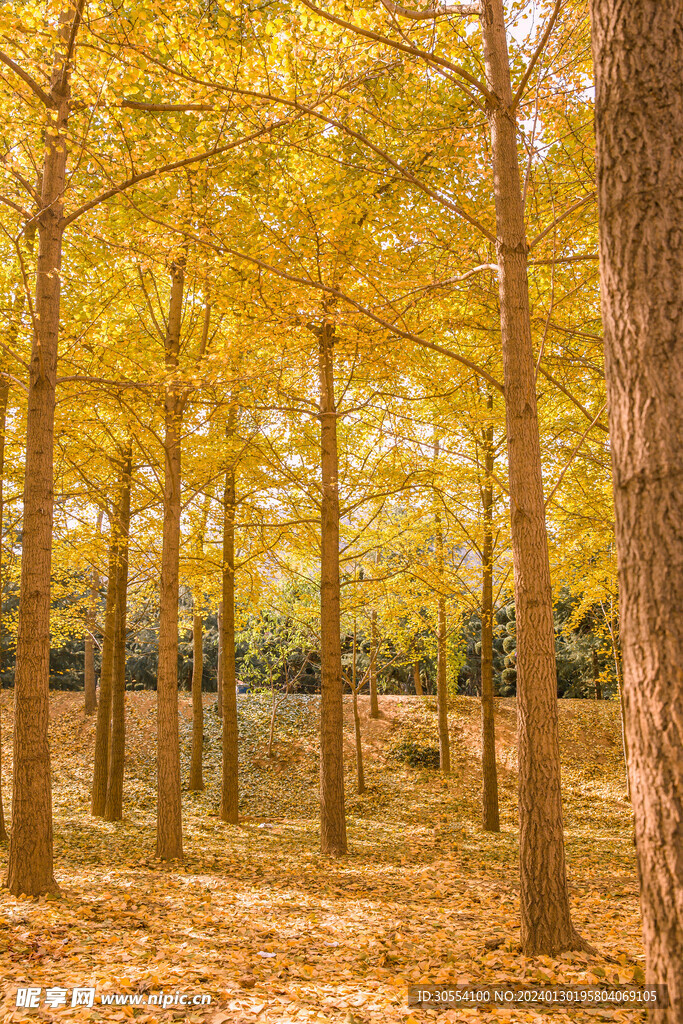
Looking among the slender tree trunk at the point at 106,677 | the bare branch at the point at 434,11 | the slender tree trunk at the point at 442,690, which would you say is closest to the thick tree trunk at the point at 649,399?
the bare branch at the point at 434,11

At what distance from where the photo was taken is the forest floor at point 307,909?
3.52 metres

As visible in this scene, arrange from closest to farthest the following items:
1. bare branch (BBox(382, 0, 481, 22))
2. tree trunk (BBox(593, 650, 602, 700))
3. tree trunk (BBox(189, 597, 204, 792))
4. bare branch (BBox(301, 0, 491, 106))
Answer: bare branch (BBox(301, 0, 491, 106)) → bare branch (BBox(382, 0, 481, 22)) → tree trunk (BBox(189, 597, 204, 792)) → tree trunk (BBox(593, 650, 602, 700))

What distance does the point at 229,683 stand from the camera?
35.0 ft

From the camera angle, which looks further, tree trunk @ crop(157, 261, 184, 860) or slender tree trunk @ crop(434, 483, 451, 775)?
slender tree trunk @ crop(434, 483, 451, 775)

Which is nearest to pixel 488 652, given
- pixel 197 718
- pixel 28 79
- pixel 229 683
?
pixel 229 683

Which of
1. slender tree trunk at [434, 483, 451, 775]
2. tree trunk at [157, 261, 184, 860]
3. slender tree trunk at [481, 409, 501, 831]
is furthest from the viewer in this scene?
slender tree trunk at [434, 483, 451, 775]

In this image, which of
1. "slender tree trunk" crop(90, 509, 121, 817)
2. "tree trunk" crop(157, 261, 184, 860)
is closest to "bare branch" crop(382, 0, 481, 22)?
"tree trunk" crop(157, 261, 184, 860)

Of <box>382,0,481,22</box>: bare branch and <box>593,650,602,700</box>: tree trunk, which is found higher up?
<box>382,0,481,22</box>: bare branch

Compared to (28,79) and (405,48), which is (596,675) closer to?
(405,48)

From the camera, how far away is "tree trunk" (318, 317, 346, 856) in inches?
324

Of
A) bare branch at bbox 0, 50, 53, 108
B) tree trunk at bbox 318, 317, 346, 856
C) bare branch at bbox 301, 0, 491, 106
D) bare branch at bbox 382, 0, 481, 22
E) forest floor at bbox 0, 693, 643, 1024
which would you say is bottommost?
forest floor at bbox 0, 693, 643, 1024

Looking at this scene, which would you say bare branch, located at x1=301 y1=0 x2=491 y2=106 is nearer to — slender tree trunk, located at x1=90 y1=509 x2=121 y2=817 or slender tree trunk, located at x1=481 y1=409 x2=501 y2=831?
slender tree trunk, located at x1=481 y1=409 x2=501 y2=831

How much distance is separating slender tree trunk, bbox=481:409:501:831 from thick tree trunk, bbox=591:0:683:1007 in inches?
311

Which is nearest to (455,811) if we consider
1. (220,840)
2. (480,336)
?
(220,840)
